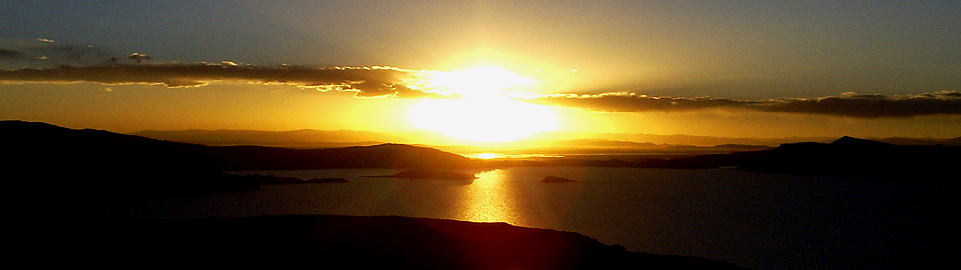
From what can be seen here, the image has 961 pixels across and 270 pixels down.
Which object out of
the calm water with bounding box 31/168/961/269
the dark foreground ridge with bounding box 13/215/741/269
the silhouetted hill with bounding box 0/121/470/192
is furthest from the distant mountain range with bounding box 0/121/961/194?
the dark foreground ridge with bounding box 13/215/741/269

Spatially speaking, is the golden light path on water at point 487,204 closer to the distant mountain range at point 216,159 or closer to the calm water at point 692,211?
the calm water at point 692,211

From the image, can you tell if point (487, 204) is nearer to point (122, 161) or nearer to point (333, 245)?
point (333, 245)

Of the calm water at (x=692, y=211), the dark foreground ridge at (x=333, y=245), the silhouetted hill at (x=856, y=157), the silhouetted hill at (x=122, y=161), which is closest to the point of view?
the dark foreground ridge at (x=333, y=245)

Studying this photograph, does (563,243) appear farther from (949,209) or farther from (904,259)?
(949,209)

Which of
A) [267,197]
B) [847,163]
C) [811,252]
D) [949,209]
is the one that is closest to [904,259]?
[811,252]

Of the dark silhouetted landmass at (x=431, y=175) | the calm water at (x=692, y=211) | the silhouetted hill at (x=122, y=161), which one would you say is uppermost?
the silhouetted hill at (x=122, y=161)

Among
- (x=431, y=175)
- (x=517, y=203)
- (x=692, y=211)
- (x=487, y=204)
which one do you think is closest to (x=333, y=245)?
(x=487, y=204)

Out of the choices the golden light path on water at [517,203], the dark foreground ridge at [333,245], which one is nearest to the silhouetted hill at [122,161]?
the golden light path on water at [517,203]
